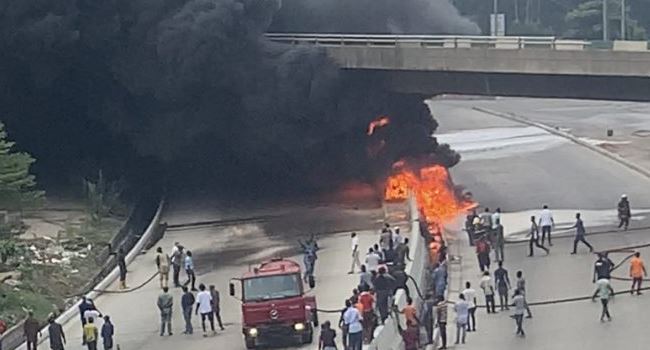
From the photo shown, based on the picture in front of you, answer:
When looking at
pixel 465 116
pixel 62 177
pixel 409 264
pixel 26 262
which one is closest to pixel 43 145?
pixel 62 177

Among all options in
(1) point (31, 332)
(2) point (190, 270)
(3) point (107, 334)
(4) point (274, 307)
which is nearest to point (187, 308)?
(3) point (107, 334)

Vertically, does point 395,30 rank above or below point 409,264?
above

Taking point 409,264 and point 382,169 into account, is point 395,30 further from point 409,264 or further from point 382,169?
point 409,264

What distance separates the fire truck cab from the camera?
85.8 feet

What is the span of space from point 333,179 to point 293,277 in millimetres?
21180

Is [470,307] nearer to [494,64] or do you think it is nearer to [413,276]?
[413,276]

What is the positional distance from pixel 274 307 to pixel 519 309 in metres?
4.99

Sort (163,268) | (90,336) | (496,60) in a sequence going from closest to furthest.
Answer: (90,336), (163,268), (496,60)

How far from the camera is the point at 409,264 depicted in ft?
104

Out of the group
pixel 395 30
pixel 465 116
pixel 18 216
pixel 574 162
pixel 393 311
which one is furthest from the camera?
pixel 465 116

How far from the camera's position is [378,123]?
46.5 metres

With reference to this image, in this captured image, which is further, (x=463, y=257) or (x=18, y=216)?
(x=18, y=216)

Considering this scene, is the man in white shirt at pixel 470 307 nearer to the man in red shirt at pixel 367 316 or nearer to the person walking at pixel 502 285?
the person walking at pixel 502 285

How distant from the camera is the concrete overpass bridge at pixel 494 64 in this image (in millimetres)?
40594
